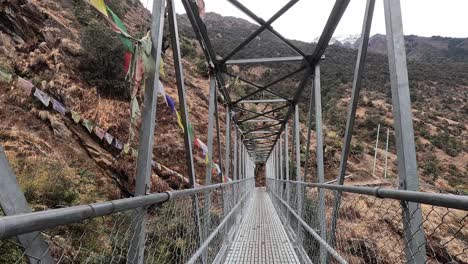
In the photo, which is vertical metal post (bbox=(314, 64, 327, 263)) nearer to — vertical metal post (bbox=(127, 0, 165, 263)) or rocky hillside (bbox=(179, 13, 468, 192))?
vertical metal post (bbox=(127, 0, 165, 263))

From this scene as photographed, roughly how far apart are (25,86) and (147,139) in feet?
25.3

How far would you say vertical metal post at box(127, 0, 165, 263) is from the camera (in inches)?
70.5

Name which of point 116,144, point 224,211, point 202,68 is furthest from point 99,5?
point 202,68

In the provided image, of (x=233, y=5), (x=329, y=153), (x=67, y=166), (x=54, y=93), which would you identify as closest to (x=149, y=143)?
(x=233, y=5)

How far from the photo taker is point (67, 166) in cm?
645

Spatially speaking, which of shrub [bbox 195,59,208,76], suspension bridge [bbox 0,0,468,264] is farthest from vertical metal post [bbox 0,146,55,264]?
shrub [bbox 195,59,208,76]

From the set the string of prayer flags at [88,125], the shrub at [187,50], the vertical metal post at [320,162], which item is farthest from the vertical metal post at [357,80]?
the shrub at [187,50]

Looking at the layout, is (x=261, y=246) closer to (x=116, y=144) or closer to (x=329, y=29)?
(x=329, y=29)

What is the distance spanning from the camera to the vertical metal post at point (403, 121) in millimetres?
Answer: 1601

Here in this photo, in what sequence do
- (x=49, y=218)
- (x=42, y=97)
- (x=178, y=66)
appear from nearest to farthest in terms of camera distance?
(x=49, y=218)
(x=178, y=66)
(x=42, y=97)

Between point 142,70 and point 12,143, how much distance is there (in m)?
5.34

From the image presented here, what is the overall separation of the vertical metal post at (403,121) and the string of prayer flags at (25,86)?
8.46 metres

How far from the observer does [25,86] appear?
8.04m

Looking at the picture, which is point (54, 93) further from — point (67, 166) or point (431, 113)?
point (431, 113)
